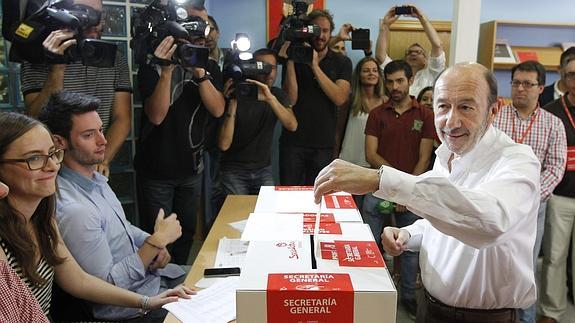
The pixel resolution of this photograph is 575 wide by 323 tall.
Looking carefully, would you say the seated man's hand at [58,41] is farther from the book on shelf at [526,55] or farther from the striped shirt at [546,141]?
the book on shelf at [526,55]

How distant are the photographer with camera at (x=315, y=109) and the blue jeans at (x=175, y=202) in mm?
701

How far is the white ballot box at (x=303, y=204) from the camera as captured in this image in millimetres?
1245

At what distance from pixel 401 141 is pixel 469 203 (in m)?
1.85

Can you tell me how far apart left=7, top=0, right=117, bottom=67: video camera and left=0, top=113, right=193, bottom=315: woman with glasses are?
658mm

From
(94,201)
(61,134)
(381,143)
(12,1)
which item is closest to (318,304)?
(94,201)

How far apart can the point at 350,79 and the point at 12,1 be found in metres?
2.00

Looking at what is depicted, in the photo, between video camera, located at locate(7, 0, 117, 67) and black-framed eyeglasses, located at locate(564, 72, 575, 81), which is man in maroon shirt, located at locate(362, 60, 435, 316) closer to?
→ black-framed eyeglasses, located at locate(564, 72, 575, 81)

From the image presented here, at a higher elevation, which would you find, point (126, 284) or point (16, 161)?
point (16, 161)

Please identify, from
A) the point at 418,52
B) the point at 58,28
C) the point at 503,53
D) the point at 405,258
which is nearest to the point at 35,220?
the point at 58,28

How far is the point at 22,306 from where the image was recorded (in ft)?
3.54

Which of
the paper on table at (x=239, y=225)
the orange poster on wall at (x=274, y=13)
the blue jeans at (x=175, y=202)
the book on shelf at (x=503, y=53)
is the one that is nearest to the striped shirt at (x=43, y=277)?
the paper on table at (x=239, y=225)

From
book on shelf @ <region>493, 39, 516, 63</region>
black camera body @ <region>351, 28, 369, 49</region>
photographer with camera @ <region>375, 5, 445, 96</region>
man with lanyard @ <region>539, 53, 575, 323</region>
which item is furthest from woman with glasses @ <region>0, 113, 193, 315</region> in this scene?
book on shelf @ <region>493, 39, 516, 63</region>

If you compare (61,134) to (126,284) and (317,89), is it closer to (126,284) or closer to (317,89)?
(126,284)

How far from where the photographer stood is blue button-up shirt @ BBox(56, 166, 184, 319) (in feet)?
4.91
